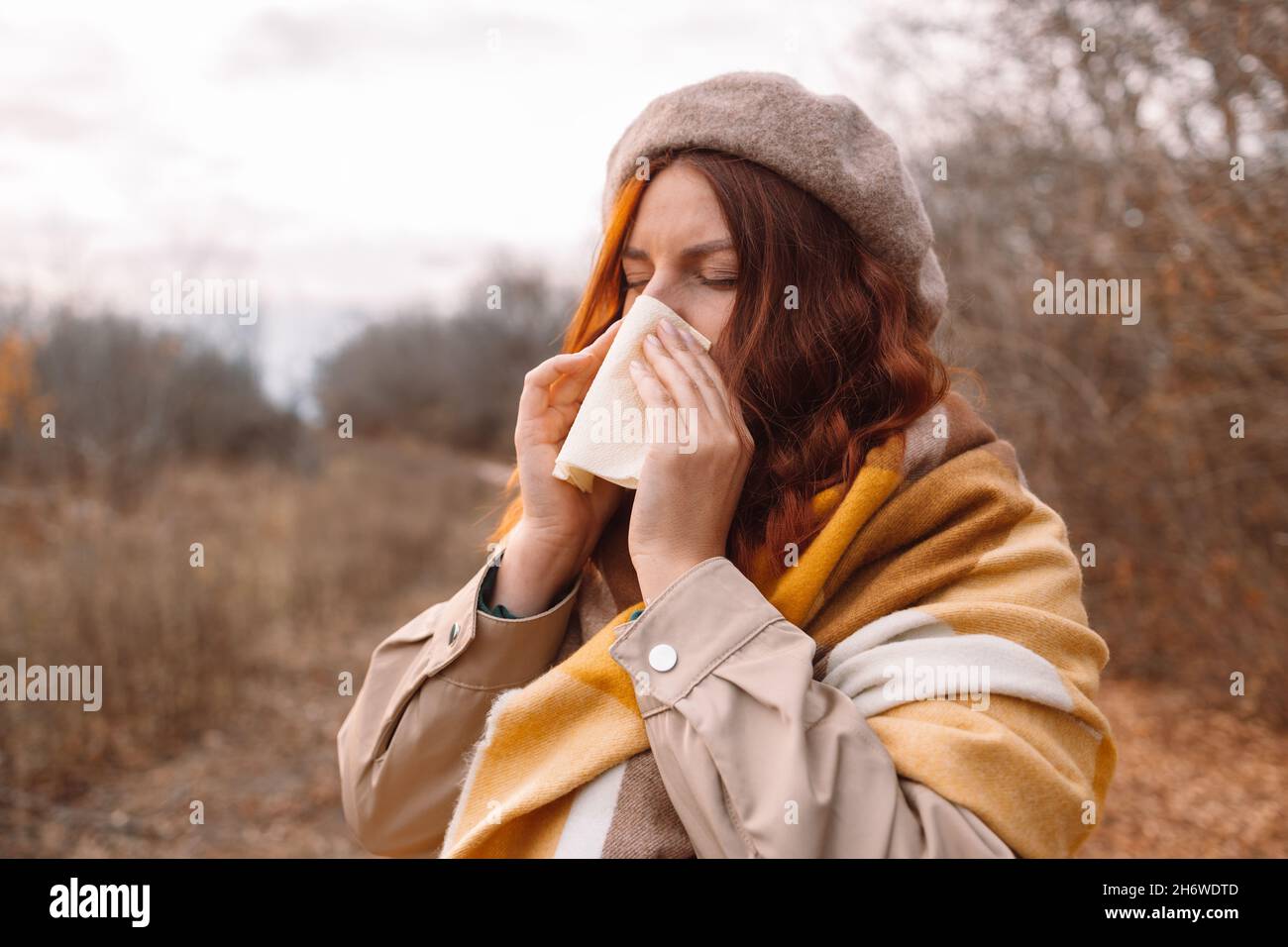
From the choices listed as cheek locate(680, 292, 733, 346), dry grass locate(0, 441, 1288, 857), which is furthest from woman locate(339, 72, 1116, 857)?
dry grass locate(0, 441, 1288, 857)

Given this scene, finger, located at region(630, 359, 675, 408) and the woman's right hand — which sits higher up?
finger, located at region(630, 359, 675, 408)

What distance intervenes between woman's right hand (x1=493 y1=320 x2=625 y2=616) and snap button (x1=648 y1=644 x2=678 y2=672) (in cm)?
43

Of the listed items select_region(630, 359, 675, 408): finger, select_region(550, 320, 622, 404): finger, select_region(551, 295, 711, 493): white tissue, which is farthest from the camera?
select_region(550, 320, 622, 404): finger

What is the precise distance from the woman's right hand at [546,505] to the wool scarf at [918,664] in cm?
24

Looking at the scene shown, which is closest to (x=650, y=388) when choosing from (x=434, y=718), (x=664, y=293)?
(x=664, y=293)

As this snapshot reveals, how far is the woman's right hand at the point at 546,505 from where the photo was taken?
1794 millimetres

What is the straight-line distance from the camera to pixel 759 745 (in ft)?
4.29

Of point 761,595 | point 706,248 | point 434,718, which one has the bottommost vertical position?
point 434,718

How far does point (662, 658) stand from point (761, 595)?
190mm

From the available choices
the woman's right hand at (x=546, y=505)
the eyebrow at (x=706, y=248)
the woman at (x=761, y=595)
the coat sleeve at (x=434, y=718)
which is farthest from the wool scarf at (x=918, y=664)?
the eyebrow at (x=706, y=248)

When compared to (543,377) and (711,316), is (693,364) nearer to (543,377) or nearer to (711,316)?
(711,316)

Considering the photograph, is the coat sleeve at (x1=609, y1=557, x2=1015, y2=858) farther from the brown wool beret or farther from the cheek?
the brown wool beret

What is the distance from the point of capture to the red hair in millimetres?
1702

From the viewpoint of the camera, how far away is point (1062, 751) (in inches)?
54.4
